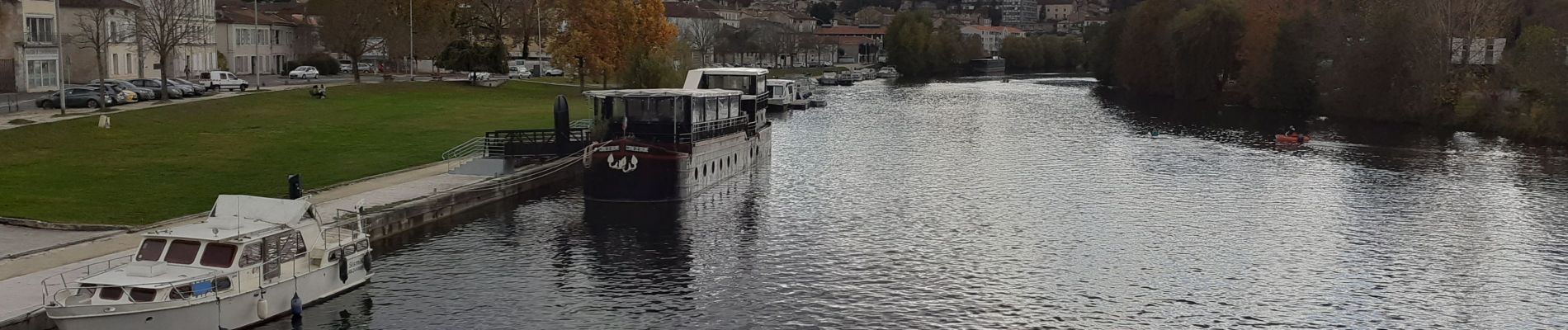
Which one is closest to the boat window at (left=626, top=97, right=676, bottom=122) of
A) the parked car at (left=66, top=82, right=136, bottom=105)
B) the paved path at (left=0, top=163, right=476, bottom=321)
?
the paved path at (left=0, top=163, right=476, bottom=321)

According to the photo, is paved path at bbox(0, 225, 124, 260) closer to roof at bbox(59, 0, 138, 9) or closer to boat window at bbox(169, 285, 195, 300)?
boat window at bbox(169, 285, 195, 300)

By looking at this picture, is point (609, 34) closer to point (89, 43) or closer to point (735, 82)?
point (735, 82)

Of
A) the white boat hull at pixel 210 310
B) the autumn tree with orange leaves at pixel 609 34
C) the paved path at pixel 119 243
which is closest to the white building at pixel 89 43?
the autumn tree with orange leaves at pixel 609 34

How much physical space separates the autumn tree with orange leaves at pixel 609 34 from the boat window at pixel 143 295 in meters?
81.2

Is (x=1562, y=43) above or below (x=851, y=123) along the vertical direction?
above

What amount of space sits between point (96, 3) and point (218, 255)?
5936 centimetres

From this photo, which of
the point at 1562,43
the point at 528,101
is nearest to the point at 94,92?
the point at 528,101

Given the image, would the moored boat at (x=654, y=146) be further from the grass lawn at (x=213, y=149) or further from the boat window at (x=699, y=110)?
the grass lawn at (x=213, y=149)

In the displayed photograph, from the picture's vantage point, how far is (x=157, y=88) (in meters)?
77.4

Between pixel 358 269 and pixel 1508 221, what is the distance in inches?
1581

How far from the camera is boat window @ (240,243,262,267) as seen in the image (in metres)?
30.8

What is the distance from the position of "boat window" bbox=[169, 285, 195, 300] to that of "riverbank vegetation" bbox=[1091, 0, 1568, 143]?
76.9m

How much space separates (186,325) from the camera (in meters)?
28.8

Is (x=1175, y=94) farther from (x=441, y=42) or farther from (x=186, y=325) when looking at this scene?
(x=186, y=325)
